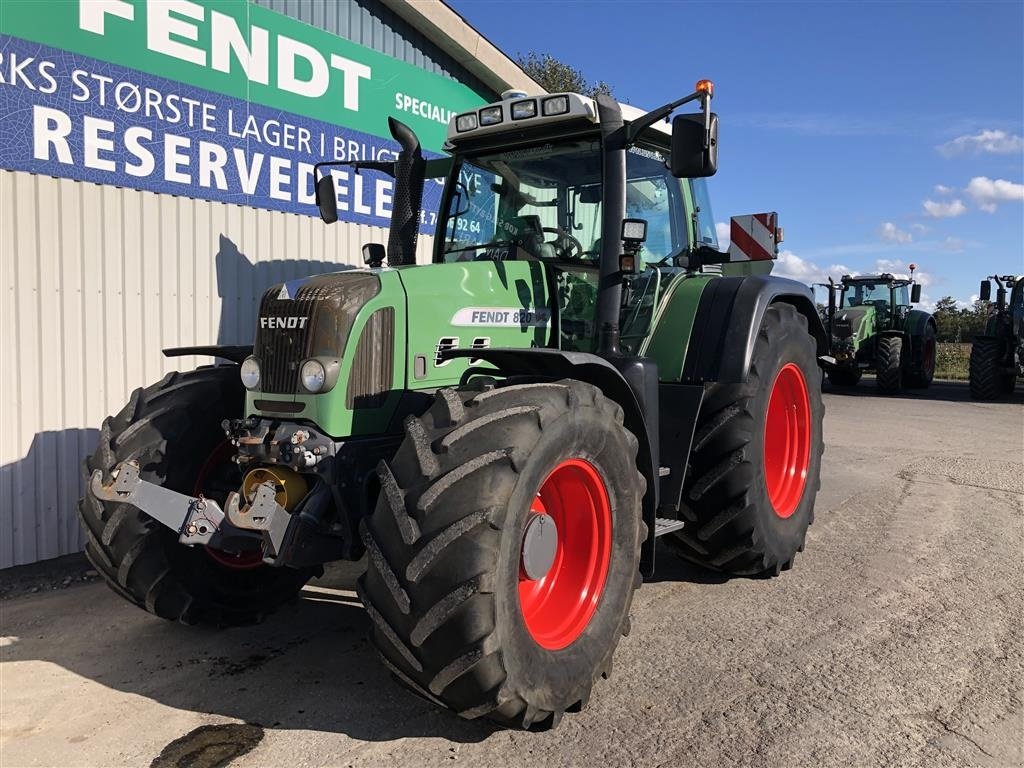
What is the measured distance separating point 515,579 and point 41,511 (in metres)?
3.65

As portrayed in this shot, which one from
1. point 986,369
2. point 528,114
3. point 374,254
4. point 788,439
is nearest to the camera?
point 528,114

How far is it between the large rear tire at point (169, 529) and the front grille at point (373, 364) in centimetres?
102

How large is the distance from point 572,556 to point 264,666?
4.89 ft

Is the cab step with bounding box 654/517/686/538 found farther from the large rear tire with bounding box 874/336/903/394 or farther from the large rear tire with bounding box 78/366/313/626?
the large rear tire with bounding box 874/336/903/394

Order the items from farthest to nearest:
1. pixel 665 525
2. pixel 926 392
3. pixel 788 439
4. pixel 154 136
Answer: pixel 926 392 < pixel 154 136 < pixel 788 439 < pixel 665 525

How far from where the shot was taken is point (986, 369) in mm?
14852

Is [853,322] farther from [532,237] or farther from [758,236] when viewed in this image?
[532,237]

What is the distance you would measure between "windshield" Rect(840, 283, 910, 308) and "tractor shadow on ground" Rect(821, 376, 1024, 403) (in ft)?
6.62

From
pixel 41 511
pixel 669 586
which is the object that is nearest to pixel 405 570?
pixel 669 586

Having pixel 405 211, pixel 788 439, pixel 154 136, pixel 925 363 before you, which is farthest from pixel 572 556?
pixel 925 363

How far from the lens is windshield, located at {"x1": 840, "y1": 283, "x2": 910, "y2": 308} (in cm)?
1834

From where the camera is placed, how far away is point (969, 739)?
9.13 feet

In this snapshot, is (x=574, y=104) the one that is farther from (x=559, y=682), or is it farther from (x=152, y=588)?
(x=152, y=588)

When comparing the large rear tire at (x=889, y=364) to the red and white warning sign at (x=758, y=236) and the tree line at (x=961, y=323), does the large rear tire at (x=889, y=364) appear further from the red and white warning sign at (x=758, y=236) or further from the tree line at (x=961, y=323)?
the tree line at (x=961, y=323)
